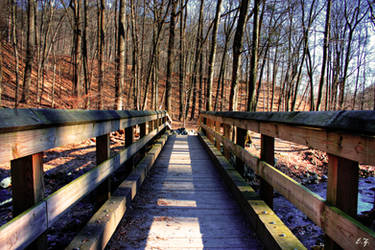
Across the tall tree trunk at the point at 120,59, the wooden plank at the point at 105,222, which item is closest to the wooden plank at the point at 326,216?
the wooden plank at the point at 105,222

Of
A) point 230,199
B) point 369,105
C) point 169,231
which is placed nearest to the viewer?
point 169,231

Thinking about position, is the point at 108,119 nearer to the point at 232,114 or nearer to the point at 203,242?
the point at 203,242

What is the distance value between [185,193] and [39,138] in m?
2.62

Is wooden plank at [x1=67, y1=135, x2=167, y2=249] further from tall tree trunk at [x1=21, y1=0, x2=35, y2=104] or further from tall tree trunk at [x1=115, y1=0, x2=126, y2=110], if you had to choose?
tall tree trunk at [x1=21, y1=0, x2=35, y2=104]

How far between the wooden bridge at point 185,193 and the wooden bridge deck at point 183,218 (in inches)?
0.4

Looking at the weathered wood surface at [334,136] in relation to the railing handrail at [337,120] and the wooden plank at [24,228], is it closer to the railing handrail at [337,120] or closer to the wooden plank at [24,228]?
the railing handrail at [337,120]

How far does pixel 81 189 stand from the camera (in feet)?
5.69

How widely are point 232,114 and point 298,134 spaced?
7.48 ft

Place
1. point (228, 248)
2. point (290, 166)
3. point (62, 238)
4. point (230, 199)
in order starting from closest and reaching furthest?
1. point (228, 248)
2. point (62, 238)
3. point (230, 199)
4. point (290, 166)

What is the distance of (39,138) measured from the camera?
1.27m

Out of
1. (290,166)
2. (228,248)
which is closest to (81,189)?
(228,248)

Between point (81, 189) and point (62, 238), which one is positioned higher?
point (81, 189)

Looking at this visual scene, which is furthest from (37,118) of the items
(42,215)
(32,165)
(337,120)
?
(337,120)

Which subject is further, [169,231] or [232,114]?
[232,114]
